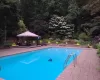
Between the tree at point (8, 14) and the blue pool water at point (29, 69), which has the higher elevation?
the tree at point (8, 14)

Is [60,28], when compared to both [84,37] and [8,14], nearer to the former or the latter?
[84,37]

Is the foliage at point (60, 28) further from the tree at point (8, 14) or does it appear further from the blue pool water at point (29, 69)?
the blue pool water at point (29, 69)

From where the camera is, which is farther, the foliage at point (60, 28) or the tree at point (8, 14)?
the foliage at point (60, 28)

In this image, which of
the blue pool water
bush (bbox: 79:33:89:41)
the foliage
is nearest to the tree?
the blue pool water

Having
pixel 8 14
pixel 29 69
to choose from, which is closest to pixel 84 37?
pixel 8 14

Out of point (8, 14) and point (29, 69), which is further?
point (8, 14)

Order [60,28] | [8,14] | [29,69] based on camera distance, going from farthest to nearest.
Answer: [60,28]
[8,14]
[29,69]

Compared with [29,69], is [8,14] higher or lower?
higher

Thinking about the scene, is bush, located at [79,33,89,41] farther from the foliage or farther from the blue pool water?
the blue pool water

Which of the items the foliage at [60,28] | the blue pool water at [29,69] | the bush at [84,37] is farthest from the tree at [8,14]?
the bush at [84,37]

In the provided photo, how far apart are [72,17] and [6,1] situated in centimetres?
1397

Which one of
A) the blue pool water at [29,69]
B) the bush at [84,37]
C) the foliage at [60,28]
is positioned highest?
the foliage at [60,28]

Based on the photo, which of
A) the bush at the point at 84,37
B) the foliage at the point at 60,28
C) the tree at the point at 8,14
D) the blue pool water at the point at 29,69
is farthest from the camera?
the foliage at the point at 60,28

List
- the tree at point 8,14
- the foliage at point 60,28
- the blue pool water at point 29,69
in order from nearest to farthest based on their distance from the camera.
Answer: the blue pool water at point 29,69
the tree at point 8,14
the foliage at point 60,28
